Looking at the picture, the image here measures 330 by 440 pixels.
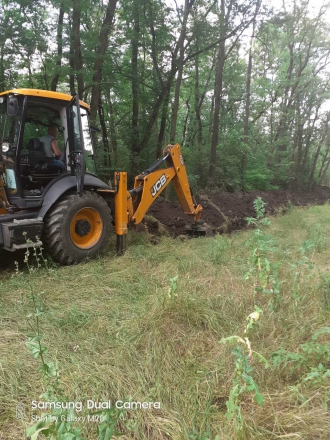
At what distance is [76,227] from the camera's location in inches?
193

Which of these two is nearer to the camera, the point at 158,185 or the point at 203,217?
the point at 158,185

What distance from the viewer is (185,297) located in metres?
3.16

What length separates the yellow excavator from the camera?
432cm

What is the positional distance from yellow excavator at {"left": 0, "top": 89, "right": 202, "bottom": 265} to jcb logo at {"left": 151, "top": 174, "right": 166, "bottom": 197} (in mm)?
478

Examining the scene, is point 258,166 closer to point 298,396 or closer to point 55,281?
point 55,281

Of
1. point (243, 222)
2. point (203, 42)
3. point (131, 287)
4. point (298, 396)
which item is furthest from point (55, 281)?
point (203, 42)

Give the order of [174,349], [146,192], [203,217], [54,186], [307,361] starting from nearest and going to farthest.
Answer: [307,361], [174,349], [54,186], [146,192], [203,217]

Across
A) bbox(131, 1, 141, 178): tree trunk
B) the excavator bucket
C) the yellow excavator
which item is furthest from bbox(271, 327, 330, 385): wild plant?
bbox(131, 1, 141, 178): tree trunk

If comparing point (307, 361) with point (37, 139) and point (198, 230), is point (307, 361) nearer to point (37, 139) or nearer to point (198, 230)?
point (37, 139)

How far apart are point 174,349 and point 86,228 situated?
291cm

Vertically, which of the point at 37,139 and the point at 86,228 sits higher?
the point at 37,139

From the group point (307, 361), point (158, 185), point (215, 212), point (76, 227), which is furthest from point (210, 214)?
point (307, 361)

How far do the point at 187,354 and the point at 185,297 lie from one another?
0.69 meters

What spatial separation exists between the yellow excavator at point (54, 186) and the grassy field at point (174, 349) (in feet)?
1.87
